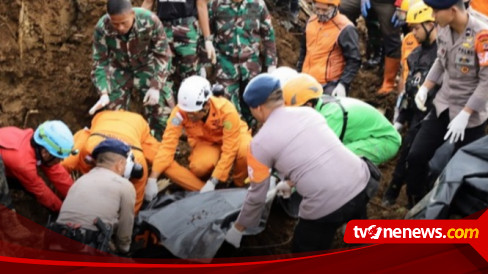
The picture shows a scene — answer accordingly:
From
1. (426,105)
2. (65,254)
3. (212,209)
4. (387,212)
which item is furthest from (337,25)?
(65,254)

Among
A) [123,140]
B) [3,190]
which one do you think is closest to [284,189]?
[123,140]

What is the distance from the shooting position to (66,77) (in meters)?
5.50

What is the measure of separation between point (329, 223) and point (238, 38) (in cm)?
269

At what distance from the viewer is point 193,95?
4.42 m

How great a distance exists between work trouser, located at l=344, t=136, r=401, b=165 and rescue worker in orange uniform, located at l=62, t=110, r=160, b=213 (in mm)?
1667

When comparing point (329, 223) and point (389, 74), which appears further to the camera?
point (389, 74)

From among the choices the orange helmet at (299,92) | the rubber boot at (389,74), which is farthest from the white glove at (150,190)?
the rubber boot at (389,74)

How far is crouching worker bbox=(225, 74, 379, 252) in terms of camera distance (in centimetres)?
312

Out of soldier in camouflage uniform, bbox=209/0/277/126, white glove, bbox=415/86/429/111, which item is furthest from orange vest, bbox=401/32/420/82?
soldier in camouflage uniform, bbox=209/0/277/126

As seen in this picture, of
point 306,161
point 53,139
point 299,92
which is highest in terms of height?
point 299,92

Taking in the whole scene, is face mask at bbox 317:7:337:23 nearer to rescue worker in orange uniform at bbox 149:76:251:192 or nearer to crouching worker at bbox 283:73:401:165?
rescue worker in orange uniform at bbox 149:76:251:192

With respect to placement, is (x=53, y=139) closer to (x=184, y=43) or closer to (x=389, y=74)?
(x=184, y=43)

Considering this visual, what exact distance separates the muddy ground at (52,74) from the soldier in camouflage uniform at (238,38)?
1.07m

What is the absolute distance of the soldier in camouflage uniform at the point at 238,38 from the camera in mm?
5398
